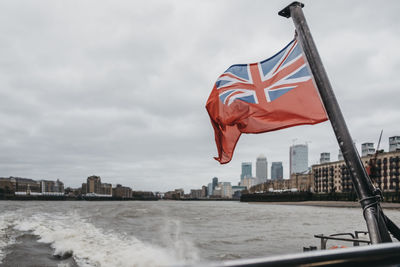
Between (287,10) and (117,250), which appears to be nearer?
(287,10)

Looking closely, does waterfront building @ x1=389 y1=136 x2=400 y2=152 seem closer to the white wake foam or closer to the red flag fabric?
the white wake foam

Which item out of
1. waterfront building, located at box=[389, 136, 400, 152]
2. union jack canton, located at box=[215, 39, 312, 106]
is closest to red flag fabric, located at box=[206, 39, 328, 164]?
union jack canton, located at box=[215, 39, 312, 106]

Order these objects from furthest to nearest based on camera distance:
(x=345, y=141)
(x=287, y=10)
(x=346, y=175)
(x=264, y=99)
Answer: (x=346, y=175)
(x=264, y=99)
(x=287, y=10)
(x=345, y=141)

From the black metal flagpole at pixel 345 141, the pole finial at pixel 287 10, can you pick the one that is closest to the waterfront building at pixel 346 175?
the pole finial at pixel 287 10

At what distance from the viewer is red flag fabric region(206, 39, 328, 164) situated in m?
6.63

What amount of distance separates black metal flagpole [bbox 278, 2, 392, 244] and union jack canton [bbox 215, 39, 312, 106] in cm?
67

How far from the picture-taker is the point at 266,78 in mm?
7281

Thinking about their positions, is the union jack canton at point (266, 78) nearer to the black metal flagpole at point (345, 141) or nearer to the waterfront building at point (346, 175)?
the black metal flagpole at point (345, 141)

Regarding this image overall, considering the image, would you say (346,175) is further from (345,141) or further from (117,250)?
(345,141)

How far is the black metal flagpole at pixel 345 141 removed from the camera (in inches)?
184

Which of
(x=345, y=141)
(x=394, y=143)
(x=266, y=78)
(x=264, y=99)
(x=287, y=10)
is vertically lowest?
(x=345, y=141)

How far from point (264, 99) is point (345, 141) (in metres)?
2.37

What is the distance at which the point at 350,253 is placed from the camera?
184 cm

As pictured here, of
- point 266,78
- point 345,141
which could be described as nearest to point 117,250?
point 266,78
